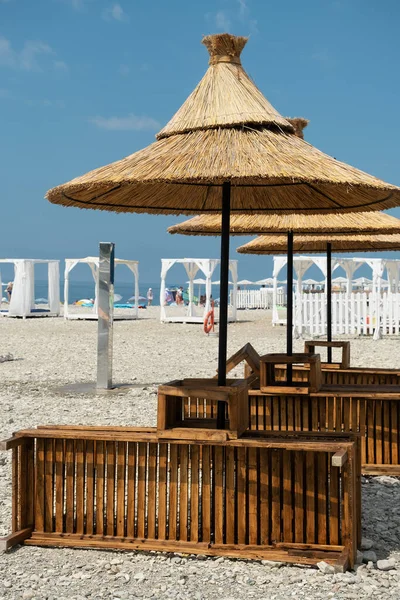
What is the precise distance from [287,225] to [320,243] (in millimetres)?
2190

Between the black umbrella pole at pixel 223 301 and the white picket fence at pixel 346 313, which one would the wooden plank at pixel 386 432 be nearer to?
the black umbrella pole at pixel 223 301

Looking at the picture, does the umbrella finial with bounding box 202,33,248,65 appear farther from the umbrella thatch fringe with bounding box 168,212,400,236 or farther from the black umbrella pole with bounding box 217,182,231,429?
the umbrella thatch fringe with bounding box 168,212,400,236

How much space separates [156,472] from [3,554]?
0.81 metres

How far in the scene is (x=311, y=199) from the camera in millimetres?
5090

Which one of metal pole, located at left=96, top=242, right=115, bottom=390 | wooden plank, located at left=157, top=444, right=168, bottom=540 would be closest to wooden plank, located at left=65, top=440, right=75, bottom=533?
wooden plank, located at left=157, top=444, right=168, bottom=540

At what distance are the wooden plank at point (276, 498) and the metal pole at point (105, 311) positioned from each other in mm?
5660

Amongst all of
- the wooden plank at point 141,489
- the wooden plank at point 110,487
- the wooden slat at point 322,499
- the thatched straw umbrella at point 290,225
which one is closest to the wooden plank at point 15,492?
the wooden plank at point 110,487

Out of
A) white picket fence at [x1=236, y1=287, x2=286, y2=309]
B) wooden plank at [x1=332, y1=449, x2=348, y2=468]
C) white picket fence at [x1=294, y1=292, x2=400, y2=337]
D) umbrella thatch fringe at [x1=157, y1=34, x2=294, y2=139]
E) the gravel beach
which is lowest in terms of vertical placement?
the gravel beach

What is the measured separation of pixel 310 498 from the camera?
3680 mm

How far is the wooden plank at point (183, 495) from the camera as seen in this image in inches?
150

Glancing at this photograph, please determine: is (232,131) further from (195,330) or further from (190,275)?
(190,275)

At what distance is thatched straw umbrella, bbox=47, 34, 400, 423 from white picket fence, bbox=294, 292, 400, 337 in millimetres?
12595

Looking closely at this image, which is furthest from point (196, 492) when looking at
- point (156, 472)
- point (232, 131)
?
point (232, 131)

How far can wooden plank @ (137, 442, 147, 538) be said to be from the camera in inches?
151
